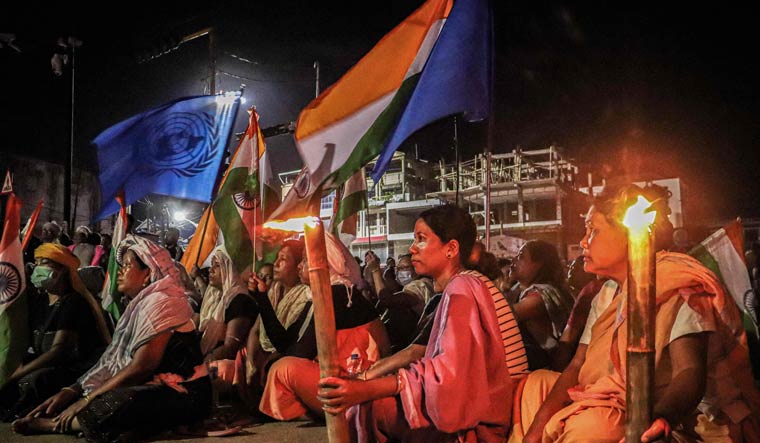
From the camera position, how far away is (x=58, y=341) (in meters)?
5.57

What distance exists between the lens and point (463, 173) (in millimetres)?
37594

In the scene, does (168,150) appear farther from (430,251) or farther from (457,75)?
(430,251)

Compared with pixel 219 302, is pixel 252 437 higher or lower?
lower

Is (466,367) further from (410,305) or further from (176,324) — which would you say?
(410,305)

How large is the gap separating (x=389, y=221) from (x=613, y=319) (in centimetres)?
3699

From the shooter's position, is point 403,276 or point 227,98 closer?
point 227,98

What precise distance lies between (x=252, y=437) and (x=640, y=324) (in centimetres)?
403

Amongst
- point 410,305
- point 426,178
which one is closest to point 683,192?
point 426,178

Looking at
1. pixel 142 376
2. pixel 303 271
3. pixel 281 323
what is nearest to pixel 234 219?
pixel 281 323

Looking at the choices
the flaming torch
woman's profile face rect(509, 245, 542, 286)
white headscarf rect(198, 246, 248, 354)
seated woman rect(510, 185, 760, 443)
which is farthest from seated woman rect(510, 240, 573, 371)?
white headscarf rect(198, 246, 248, 354)

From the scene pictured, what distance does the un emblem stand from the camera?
6.65 metres

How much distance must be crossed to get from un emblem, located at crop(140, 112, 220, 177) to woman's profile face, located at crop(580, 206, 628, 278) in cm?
516

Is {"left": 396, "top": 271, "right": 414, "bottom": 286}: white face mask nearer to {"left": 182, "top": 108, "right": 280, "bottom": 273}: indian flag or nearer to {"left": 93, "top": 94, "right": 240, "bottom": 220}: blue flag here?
{"left": 182, "top": 108, "right": 280, "bottom": 273}: indian flag

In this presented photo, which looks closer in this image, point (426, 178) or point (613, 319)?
point (613, 319)
